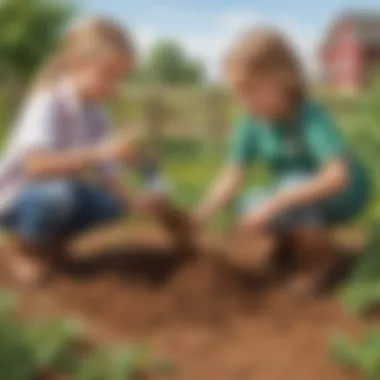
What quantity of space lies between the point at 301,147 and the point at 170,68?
0.77 ft

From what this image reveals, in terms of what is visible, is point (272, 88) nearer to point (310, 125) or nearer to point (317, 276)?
point (310, 125)

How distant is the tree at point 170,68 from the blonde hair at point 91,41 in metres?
0.04

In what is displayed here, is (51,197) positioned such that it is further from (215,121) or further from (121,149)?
(215,121)

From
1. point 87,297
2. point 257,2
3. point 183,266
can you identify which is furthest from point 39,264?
point 257,2

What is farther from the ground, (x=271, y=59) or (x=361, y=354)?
(x=271, y=59)

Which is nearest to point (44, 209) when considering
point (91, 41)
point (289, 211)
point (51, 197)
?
point (51, 197)

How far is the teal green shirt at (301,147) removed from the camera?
1832 millimetres

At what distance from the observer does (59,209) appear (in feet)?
6.08

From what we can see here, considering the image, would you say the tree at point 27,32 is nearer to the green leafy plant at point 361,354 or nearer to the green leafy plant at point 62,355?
the green leafy plant at point 62,355

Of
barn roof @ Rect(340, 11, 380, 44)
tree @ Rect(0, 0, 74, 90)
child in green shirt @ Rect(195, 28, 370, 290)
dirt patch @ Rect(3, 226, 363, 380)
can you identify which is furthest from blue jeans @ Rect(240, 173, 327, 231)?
tree @ Rect(0, 0, 74, 90)

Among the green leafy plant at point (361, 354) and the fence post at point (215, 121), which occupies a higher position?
the fence post at point (215, 121)

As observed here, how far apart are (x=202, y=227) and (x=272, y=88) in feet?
0.78

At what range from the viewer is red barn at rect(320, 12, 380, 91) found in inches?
72.1

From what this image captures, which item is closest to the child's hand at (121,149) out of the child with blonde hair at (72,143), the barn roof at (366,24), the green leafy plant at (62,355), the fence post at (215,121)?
the child with blonde hair at (72,143)
